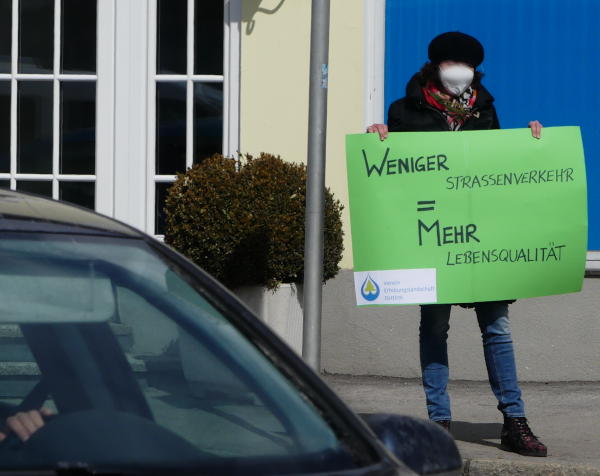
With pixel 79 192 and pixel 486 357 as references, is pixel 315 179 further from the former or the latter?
pixel 79 192

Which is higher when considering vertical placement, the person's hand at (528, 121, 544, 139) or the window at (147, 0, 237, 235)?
the window at (147, 0, 237, 235)

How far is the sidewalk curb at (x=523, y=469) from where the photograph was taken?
18.0ft

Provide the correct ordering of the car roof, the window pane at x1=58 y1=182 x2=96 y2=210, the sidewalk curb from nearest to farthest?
the car roof
the sidewalk curb
the window pane at x1=58 y1=182 x2=96 y2=210

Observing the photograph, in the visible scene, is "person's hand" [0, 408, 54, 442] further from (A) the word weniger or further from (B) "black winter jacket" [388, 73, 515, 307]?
(B) "black winter jacket" [388, 73, 515, 307]


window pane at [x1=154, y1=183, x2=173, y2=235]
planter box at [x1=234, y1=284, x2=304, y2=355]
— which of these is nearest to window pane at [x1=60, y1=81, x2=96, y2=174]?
window pane at [x1=154, y1=183, x2=173, y2=235]

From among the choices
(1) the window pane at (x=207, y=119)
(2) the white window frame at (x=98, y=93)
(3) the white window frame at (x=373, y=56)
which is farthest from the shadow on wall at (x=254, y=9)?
(2) the white window frame at (x=98, y=93)

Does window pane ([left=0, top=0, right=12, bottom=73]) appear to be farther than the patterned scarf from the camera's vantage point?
Yes

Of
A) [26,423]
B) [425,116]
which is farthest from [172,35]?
[26,423]

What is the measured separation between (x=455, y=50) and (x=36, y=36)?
4541 mm

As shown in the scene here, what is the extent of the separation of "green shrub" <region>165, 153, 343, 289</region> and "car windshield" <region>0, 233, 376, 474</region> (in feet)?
15.1

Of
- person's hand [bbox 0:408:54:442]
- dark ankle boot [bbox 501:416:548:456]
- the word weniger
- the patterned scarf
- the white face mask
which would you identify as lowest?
dark ankle boot [bbox 501:416:548:456]

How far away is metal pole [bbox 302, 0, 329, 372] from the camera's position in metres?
5.74

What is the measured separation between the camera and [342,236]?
8.23m

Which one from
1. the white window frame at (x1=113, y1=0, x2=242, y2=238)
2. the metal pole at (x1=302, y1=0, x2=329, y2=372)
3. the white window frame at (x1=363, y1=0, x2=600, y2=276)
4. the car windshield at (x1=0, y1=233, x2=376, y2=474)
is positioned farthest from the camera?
the white window frame at (x1=113, y1=0, x2=242, y2=238)
